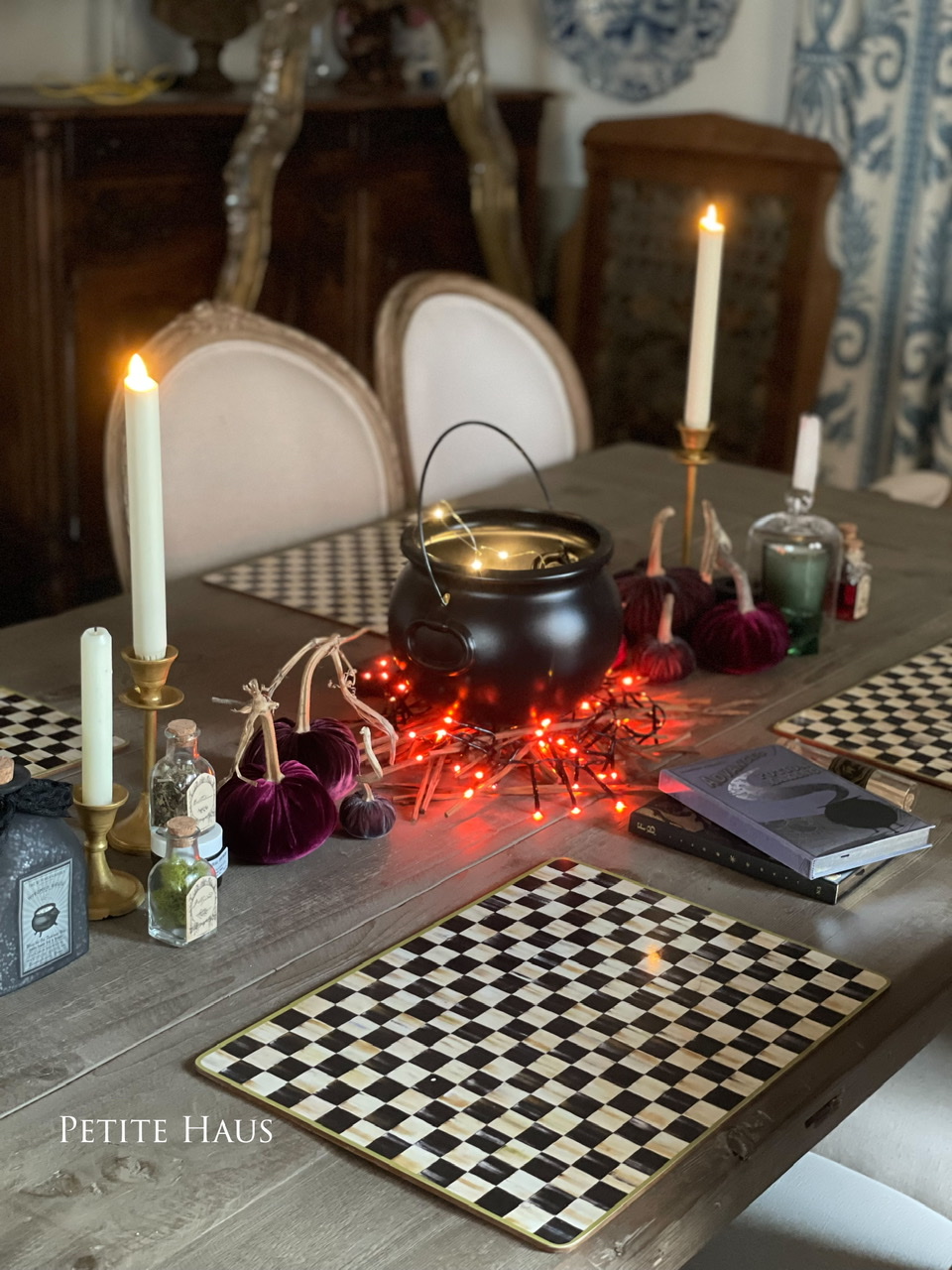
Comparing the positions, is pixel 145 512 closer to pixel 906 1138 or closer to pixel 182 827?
pixel 182 827

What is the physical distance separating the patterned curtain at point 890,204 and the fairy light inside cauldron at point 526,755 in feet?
6.61

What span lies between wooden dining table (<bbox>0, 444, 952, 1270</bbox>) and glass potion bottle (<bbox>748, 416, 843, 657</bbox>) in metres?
0.05

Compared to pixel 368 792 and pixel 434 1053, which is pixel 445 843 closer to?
pixel 368 792

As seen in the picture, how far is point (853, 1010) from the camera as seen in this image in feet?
2.92

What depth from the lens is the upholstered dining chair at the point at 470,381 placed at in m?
2.11

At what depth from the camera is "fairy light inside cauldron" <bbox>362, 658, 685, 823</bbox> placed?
114 centimetres

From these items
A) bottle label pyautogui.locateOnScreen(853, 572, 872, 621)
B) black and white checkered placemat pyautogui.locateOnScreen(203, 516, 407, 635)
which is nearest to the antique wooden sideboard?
black and white checkered placemat pyautogui.locateOnScreen(203, 516, 407, 635)

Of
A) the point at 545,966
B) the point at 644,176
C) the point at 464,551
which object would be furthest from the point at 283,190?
the point at 545,966

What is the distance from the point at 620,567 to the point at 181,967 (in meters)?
0.84

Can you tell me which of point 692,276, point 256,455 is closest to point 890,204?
point 692,276

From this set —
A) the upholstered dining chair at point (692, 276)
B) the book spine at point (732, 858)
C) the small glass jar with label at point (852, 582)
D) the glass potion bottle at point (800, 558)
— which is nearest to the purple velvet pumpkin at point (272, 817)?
the book spine at point (732, 858)

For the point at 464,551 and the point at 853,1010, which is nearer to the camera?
the point at 853,1010

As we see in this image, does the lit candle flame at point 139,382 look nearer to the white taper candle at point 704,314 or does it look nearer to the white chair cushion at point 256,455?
the white taper candle at point 704,314

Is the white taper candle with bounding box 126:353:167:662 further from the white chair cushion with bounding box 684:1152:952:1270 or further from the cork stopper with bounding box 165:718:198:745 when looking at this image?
the white chair cushion with bounding box 684:1152:952:1270
